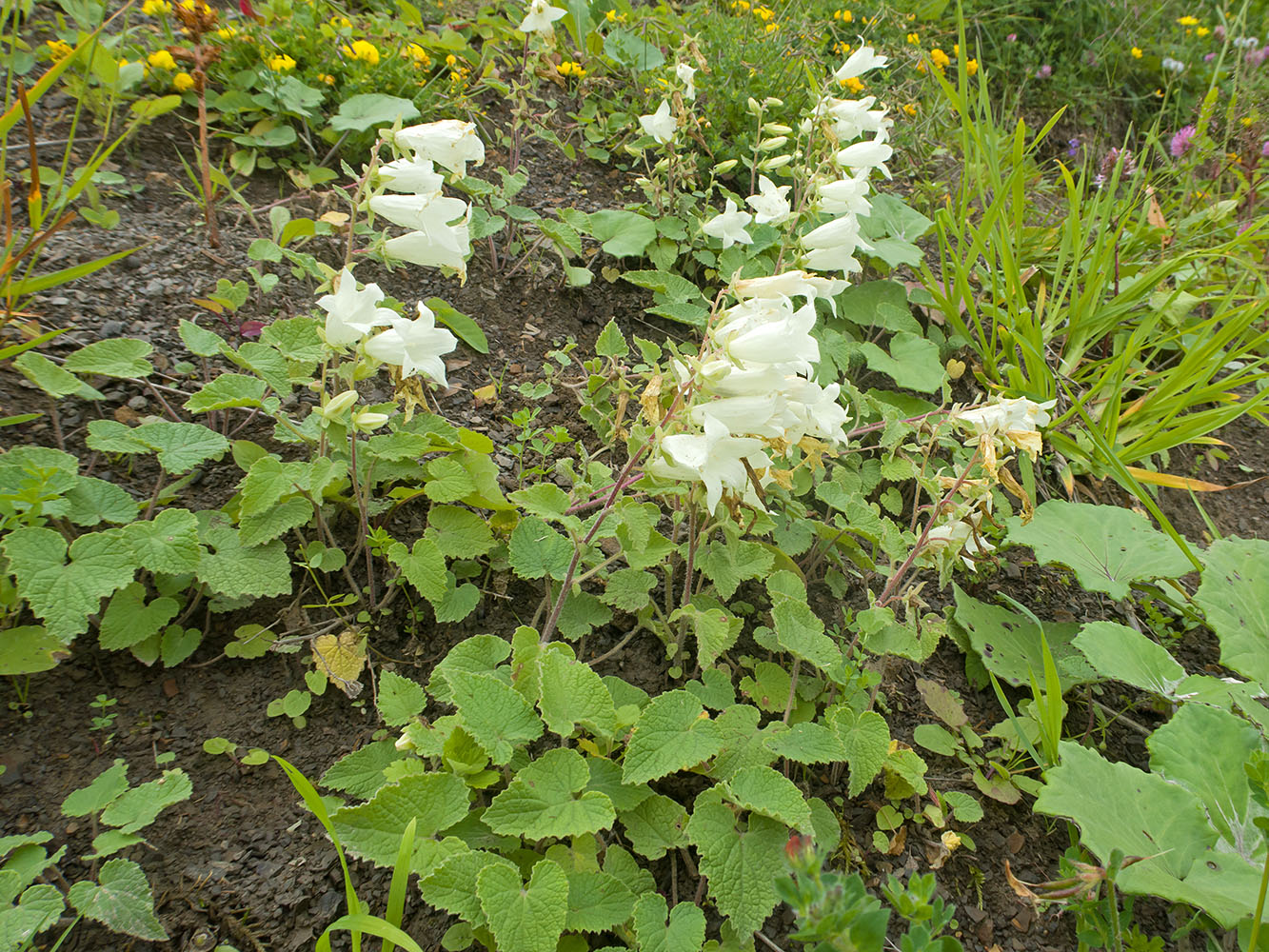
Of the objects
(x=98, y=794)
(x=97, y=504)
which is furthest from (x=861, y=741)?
(x=97, y=504)

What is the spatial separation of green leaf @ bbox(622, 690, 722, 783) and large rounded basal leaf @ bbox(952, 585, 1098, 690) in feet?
3.02

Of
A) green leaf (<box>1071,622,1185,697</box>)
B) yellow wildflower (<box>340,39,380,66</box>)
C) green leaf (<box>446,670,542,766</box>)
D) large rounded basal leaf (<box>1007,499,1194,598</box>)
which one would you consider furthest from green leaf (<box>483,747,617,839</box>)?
yellow wildflower (<box>340,39,380,66</box>)

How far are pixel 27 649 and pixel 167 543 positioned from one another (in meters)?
0.30

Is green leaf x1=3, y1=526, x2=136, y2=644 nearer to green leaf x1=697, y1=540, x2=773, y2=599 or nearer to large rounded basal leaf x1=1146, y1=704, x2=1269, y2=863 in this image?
green leaf x1=697, y1=540, x2=773, y2=599

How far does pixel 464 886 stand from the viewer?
1.19m

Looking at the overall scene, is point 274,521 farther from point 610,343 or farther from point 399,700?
→ point 610,343

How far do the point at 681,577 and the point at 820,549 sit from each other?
1.30ft

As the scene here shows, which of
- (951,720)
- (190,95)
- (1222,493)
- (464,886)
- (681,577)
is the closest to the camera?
(464,886)

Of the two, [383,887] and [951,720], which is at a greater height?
[951,720]

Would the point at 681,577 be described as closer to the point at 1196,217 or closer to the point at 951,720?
the point at 951,720

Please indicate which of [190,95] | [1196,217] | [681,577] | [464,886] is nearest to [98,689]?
[464,886]

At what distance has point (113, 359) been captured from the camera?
166 cm

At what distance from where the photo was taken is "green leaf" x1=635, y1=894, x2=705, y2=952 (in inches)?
47.0

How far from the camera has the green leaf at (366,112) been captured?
8.11 feet
